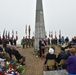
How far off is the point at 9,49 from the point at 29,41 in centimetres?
2055

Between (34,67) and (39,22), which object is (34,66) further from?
(39,22)

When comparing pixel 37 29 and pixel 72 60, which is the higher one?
pixel 37 29

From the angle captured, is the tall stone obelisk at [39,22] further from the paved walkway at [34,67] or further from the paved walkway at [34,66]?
the paved walkway at [34,67]

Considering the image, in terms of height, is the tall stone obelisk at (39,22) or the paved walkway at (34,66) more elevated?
the tall stone obelisk at (39,22)

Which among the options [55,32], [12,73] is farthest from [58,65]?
[55,32]

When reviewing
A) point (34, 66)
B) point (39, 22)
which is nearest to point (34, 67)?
point (34, 66)

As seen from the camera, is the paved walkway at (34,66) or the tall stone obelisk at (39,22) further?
the tall stone obelisk at (39,22)

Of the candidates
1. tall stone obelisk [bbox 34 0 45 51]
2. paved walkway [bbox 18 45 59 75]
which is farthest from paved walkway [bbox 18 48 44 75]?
tall stone obelisk [bbox 34 0 45 51]

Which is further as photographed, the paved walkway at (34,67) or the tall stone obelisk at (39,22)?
the tall stone obelisk at (39,22)

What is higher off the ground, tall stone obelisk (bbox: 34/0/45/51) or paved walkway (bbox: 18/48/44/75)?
tall stone obelisk (bbox: 34/0/45/51)

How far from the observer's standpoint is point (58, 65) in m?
12.8

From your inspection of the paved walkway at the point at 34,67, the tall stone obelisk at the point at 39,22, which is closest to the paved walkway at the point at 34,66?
the paved walkway at the point at 34,67

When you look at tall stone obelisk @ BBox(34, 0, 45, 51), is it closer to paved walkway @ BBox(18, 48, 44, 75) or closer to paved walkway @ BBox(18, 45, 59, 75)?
paved walkway @ BBox(18, 45, 59, 75)

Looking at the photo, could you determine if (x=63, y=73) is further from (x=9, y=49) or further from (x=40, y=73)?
(x=9, y=49)
